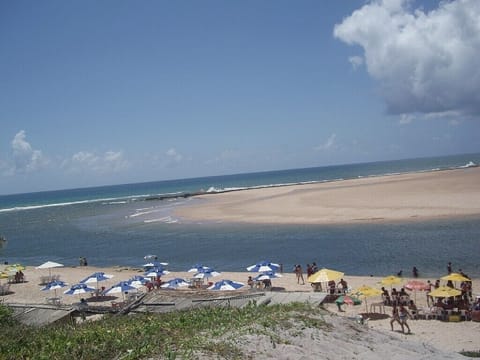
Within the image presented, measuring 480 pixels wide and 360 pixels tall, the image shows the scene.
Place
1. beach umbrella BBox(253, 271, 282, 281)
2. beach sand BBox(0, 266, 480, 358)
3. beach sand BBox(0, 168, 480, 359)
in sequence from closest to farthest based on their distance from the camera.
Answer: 1. beach sand BBox(0, 168, 480, 359)
2. beach sand BBox(0, 266, 480, 358)
3. beach umbrella BBox(253, 271, 282, 281)

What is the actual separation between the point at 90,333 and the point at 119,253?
116ft

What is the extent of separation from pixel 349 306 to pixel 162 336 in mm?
14745

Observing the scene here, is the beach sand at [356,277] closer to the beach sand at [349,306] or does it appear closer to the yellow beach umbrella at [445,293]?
the beach sand at [349,306]

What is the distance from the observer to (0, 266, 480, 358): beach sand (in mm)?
15898

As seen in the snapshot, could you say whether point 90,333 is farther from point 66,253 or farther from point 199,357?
point 66,253

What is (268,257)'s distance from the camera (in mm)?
34750

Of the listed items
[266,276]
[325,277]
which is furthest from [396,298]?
[266,276]

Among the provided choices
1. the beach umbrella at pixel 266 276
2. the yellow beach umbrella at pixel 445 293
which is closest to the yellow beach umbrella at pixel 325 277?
the beach umbrella at pixel 266 276

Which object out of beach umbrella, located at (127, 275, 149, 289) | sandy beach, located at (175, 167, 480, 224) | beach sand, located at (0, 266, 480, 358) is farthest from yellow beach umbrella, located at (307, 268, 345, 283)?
sandy beach, located at (175, 167, 480, 224)

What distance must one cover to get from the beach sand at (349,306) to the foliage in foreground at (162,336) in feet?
4.10

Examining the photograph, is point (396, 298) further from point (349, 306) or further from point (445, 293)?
point (349, 306)

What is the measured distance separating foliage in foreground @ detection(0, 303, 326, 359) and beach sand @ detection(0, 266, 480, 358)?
125cm

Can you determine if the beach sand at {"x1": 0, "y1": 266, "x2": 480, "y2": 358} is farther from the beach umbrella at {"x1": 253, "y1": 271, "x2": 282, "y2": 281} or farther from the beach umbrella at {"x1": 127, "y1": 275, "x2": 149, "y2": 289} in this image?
the beach umbrella at {"x1": 127, "y1": 275, "x2": 149, "y2": 289}

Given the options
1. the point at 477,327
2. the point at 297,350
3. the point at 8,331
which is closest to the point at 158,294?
the point at 8,331
